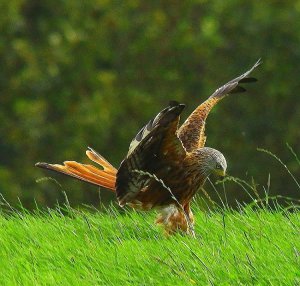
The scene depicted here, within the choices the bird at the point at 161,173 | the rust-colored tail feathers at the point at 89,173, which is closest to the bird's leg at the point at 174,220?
the bird at the point at 161,173

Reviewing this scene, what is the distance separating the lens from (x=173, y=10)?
56.6 ft

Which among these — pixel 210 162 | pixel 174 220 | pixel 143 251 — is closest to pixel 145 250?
pixel 143 251

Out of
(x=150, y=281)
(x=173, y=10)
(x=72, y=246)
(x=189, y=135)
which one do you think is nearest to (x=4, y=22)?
(x=173, y=10)

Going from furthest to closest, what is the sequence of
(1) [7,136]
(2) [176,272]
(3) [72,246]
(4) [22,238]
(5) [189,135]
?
(1) [7,136], (5) [189,135], (4) [22,238], (3) [72,246], (2) [176,272]

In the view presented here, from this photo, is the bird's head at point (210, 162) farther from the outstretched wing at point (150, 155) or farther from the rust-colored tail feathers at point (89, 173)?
the rust-colored tail feathers at point (89, 173)

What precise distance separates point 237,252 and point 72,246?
104cm

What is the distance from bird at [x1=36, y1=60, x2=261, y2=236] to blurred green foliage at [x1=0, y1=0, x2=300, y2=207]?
26.4ft

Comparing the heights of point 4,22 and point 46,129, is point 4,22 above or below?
above

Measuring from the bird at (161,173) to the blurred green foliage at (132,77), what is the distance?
26.4 ft

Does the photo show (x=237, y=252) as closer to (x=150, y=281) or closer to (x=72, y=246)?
(x=150, y=281)

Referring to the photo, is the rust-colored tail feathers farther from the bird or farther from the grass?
the grass

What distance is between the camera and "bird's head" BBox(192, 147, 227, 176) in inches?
294

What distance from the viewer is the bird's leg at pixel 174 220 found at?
7.27 metres

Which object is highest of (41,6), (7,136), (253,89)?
(41,6)
